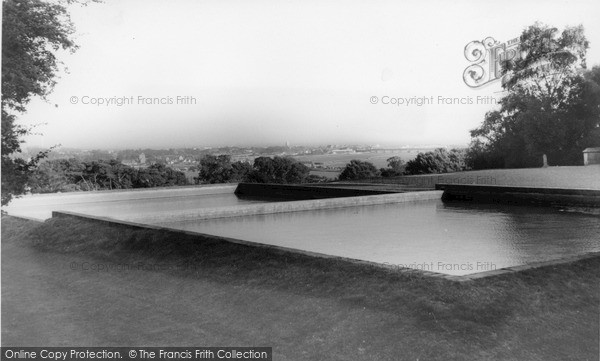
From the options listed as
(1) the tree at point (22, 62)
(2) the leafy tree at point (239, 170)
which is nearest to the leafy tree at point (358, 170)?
(2) the leafy tree at point (239, 170)

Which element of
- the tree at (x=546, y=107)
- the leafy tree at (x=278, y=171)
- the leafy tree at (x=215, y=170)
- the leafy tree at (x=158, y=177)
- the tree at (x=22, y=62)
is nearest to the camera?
the tree at (x=22, y=62)

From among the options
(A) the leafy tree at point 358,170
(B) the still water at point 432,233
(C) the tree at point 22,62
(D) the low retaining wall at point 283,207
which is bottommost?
(B) the still water at point 432,233

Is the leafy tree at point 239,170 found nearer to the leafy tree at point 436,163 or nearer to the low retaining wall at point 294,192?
the low retaining wall at point 294,192

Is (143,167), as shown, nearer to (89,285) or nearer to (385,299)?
(89,285)

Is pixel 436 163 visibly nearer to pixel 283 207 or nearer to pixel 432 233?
pixel 283 207

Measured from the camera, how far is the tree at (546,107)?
2181cm

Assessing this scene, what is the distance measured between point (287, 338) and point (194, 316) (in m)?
0.92

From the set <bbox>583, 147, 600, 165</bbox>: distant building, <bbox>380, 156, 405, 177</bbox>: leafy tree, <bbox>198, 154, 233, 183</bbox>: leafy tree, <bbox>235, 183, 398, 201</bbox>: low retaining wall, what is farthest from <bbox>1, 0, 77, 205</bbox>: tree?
<bbox>380, 156, 405, 177</bbox>: leafy tree

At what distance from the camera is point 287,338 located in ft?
13.1

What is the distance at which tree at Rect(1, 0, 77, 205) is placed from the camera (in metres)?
6.72

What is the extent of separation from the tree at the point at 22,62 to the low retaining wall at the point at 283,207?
284cm

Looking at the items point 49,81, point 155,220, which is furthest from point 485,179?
point 49,81

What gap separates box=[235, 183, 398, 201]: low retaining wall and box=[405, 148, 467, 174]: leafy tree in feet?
39.0

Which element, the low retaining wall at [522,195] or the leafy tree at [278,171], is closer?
the low retaining wall at [522,195]
